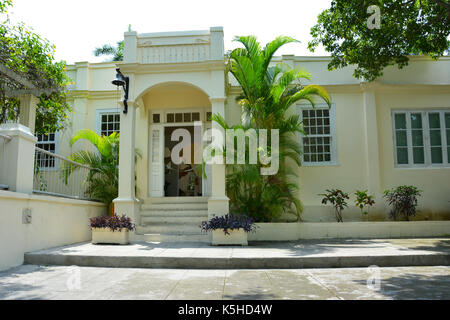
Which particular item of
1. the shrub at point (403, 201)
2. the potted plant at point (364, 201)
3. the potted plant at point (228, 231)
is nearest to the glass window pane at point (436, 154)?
the shrub at point (403, 201)

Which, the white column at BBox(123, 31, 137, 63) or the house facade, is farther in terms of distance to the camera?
the house facade

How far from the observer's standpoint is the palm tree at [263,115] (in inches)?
368

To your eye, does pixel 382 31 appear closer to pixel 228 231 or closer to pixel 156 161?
pixel 228 231

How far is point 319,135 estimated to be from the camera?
36.7ft

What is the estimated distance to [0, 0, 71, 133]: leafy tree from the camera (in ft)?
27.5

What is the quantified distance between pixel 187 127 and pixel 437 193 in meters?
7.58

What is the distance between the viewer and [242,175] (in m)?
9.02

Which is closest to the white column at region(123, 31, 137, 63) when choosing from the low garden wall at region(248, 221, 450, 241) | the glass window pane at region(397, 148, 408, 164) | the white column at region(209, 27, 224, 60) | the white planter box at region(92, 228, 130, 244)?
the white column at region(209, 27, 224, 60)

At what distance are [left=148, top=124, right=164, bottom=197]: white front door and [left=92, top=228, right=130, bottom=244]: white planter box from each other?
8.95ft

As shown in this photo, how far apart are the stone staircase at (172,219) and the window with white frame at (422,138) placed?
6062 mm

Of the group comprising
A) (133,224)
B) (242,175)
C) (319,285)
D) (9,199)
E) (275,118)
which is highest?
(275,118)

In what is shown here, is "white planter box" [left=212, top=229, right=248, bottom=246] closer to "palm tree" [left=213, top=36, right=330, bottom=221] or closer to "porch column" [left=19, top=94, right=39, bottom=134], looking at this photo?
"palm tree" [left=213, top=36, right=330, bottom=221]

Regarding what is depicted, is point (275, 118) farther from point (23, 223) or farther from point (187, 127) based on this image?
point (23, 223)
